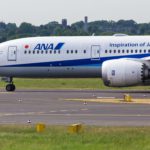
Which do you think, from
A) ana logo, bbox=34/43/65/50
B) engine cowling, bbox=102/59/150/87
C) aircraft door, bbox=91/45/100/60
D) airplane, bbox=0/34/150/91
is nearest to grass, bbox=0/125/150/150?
engine cowling, bbox=102/59/150/87

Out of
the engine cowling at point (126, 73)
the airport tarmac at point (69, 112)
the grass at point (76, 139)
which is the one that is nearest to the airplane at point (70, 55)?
the engine cowling at point (126, 73)

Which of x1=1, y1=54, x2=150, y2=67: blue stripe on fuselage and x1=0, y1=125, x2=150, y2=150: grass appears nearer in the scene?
x1=0, y1=125, x2=150, y2=150: grass

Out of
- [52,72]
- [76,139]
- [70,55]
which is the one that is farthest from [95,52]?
[76,139]

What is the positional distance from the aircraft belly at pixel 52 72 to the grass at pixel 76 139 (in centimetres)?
2263

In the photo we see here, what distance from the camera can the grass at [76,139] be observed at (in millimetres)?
18766

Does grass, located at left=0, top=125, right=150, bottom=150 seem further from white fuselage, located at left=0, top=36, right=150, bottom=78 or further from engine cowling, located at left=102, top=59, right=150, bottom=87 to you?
white fuselage, located at left=0, top=36, right=150, bottom=78

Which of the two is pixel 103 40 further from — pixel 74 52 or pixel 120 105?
pixel 120 105

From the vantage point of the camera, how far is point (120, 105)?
33250 mm

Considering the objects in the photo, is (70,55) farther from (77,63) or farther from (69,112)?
(69,112)

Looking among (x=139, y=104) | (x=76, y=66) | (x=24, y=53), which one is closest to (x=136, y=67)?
(x=76, y=66)

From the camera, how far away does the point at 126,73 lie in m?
43.5

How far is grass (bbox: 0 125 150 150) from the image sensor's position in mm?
18766

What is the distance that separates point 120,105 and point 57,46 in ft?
45.2

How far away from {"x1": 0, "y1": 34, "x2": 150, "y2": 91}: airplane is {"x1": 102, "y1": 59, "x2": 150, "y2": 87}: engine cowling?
37 centimetres
